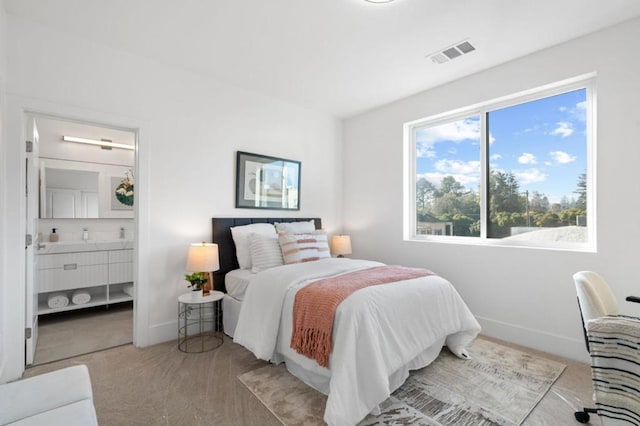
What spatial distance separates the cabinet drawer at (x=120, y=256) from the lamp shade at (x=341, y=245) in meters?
2.75

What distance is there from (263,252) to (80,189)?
2.97 meters

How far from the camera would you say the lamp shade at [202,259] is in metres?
2.79

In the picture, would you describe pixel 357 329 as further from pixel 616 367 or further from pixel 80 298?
pixel 80 298

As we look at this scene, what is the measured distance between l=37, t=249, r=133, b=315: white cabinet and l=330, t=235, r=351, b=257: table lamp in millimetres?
2752

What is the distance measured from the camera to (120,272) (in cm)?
400

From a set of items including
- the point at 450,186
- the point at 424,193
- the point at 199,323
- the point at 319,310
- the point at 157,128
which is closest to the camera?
the point at 319,310

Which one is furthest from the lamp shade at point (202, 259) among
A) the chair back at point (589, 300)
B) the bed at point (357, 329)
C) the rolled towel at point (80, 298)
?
the chair back at point (589, 300)

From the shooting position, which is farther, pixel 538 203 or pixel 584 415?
pixel 538 203

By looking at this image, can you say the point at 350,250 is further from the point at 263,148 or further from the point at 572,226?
the point at 572,226

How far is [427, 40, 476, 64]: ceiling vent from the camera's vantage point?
2677 millimetres

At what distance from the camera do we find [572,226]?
9.12ft

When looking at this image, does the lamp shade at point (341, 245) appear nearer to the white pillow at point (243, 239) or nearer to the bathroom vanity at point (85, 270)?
the white pillow at point (243, 239)

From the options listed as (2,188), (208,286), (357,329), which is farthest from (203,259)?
(357,329)

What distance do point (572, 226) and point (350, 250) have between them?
2.37 metres
